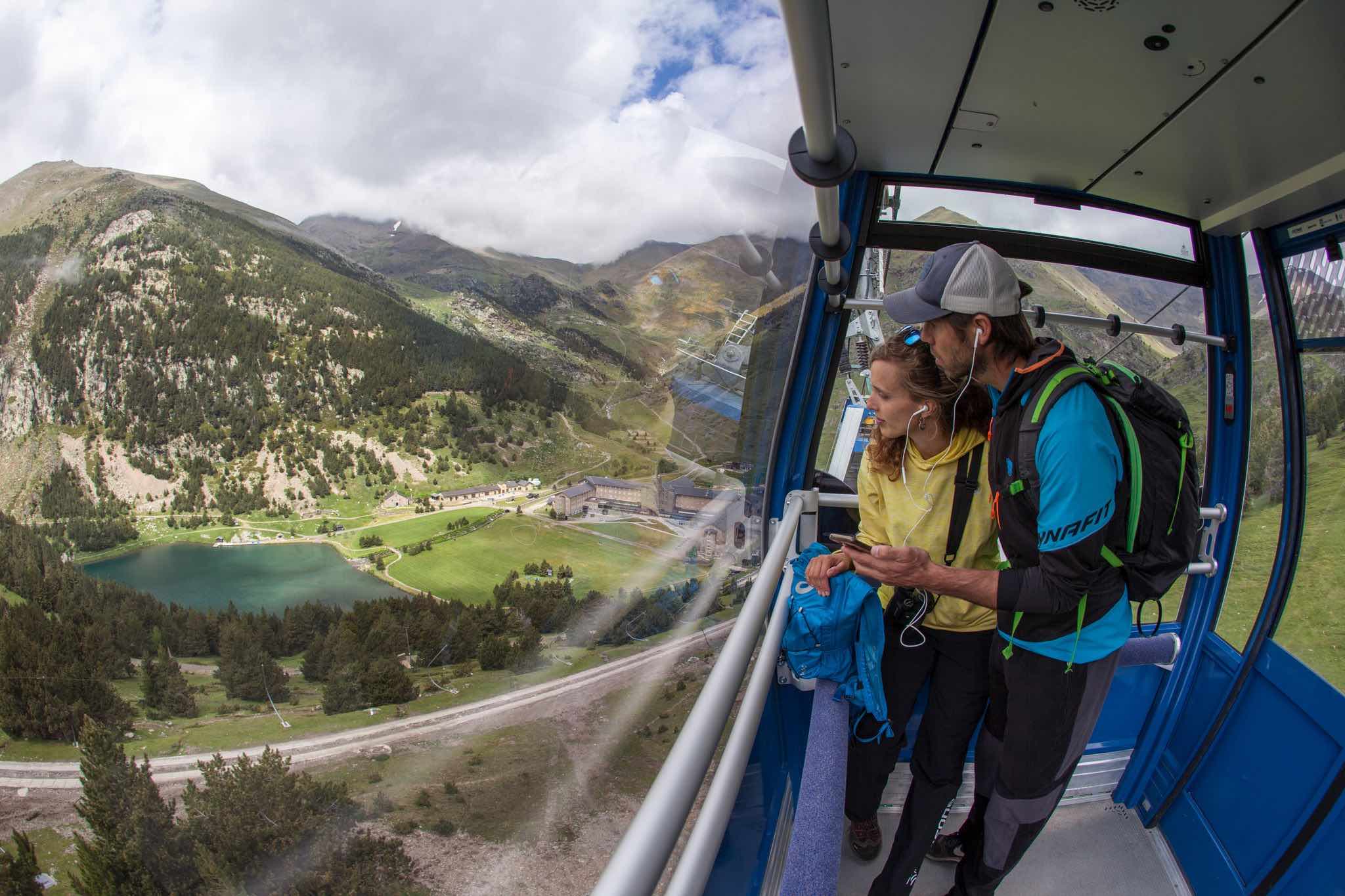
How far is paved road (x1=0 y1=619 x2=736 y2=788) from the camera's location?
1.15 metres

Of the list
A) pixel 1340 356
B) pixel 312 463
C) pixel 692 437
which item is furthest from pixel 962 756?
pixel 1340 356

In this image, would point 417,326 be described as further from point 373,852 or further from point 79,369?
point 373,852

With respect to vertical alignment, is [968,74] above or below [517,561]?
above

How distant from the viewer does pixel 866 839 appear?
2.29 m

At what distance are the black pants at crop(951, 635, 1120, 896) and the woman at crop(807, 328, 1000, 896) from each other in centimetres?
7

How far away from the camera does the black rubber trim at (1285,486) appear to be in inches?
108

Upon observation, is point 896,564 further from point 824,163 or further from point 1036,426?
point 824,163

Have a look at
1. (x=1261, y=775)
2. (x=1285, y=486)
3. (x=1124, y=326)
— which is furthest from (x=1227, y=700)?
(x=1124, y=326)

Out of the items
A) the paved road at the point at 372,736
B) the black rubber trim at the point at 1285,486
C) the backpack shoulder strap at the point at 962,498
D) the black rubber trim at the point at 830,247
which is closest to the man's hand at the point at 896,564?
the backpack shoulder strap at the point at 962,498

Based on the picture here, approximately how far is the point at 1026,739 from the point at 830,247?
139cm

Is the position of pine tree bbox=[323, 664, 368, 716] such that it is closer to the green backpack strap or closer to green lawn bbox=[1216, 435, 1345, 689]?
the green backpack strap

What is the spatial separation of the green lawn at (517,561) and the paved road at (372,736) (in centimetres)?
26

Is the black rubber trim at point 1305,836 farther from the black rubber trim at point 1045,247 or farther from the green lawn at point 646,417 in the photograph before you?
the green lawn at point 646,417

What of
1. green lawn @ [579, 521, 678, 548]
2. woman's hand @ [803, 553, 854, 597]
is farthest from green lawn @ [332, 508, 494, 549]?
woman's hand @ [803, 553, 854, 597]
